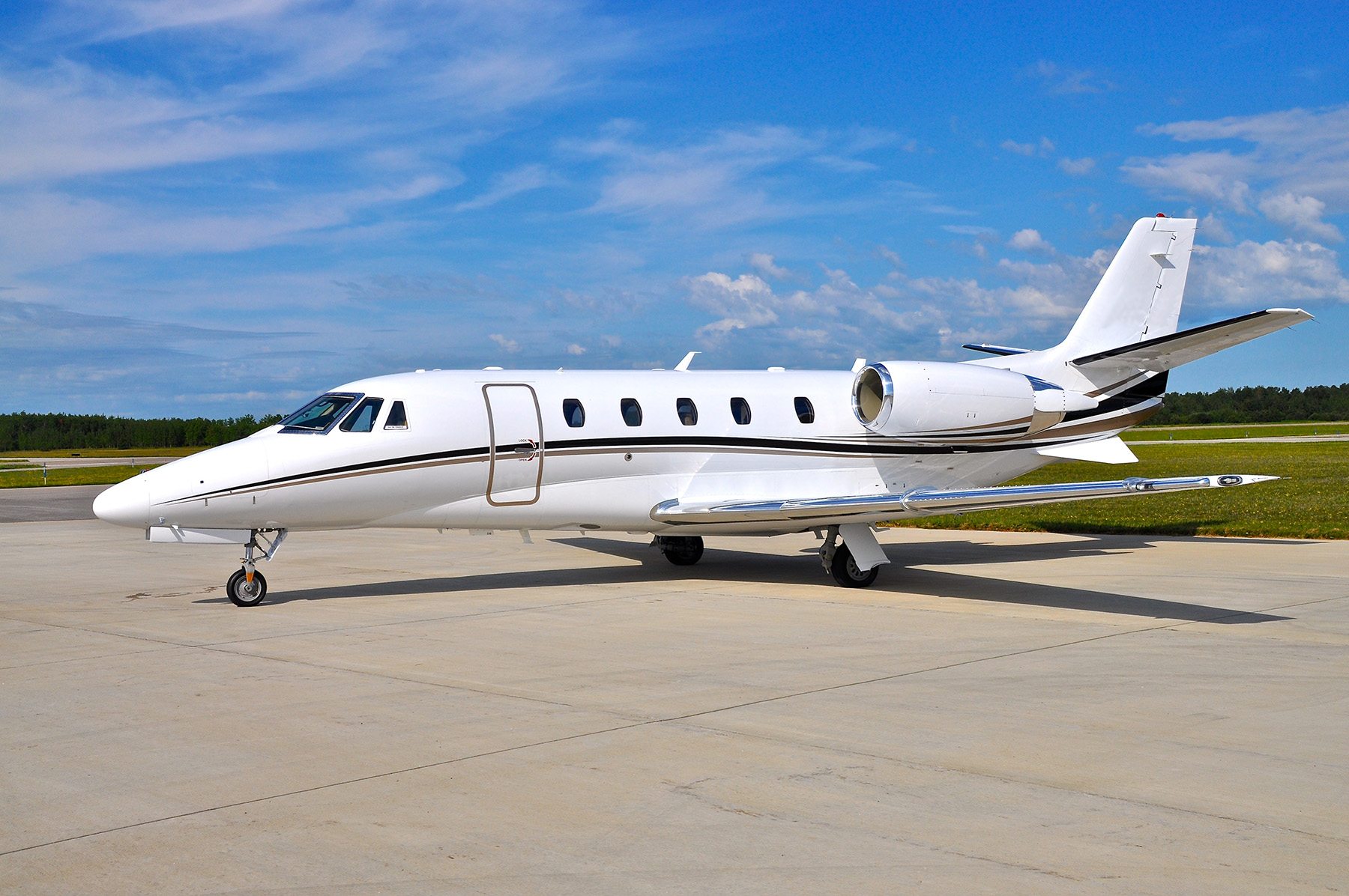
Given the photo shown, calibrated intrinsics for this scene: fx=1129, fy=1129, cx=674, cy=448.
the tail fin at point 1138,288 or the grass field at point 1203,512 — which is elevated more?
the tail fin at point 1138,288

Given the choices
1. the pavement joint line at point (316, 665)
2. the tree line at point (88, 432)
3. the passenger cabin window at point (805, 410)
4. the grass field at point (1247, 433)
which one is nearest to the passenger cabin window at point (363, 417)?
the pavement joint line at point (316, 665)

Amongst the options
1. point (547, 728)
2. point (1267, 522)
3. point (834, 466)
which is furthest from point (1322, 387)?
point (547, 728)

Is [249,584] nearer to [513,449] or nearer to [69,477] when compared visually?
[513,449]

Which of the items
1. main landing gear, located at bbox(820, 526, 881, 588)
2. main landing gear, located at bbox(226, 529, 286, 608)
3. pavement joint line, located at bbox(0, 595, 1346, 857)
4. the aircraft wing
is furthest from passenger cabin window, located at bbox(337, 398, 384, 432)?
pavement joint line, located at bbox(0, 595, 1346, 857)

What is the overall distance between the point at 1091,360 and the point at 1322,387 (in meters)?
135

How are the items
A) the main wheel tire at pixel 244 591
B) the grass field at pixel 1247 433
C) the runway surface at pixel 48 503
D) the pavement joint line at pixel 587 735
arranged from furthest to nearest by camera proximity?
the grass field at pixel 1247 433 → the runway surface at pixel 48 503 → the main wheel tire at pixel 244 591 → the pavement joint line at pixel 587 735

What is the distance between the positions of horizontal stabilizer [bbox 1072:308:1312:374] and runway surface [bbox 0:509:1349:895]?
11.0 ft

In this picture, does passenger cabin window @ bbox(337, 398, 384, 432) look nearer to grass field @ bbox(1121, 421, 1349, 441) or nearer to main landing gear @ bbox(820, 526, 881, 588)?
main landing gear @ bbox(820, 526, 881, 588)

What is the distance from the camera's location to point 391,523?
14.2 meters

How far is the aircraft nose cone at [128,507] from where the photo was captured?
1290 centimetres

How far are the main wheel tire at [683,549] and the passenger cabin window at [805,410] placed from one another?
9.00 feet

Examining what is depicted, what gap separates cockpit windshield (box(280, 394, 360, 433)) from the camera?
1381 cm

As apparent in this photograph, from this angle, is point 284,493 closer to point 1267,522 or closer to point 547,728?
point 547,728

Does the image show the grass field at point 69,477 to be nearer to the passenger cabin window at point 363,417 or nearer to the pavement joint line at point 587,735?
the passenger cabin window at point 363,417
